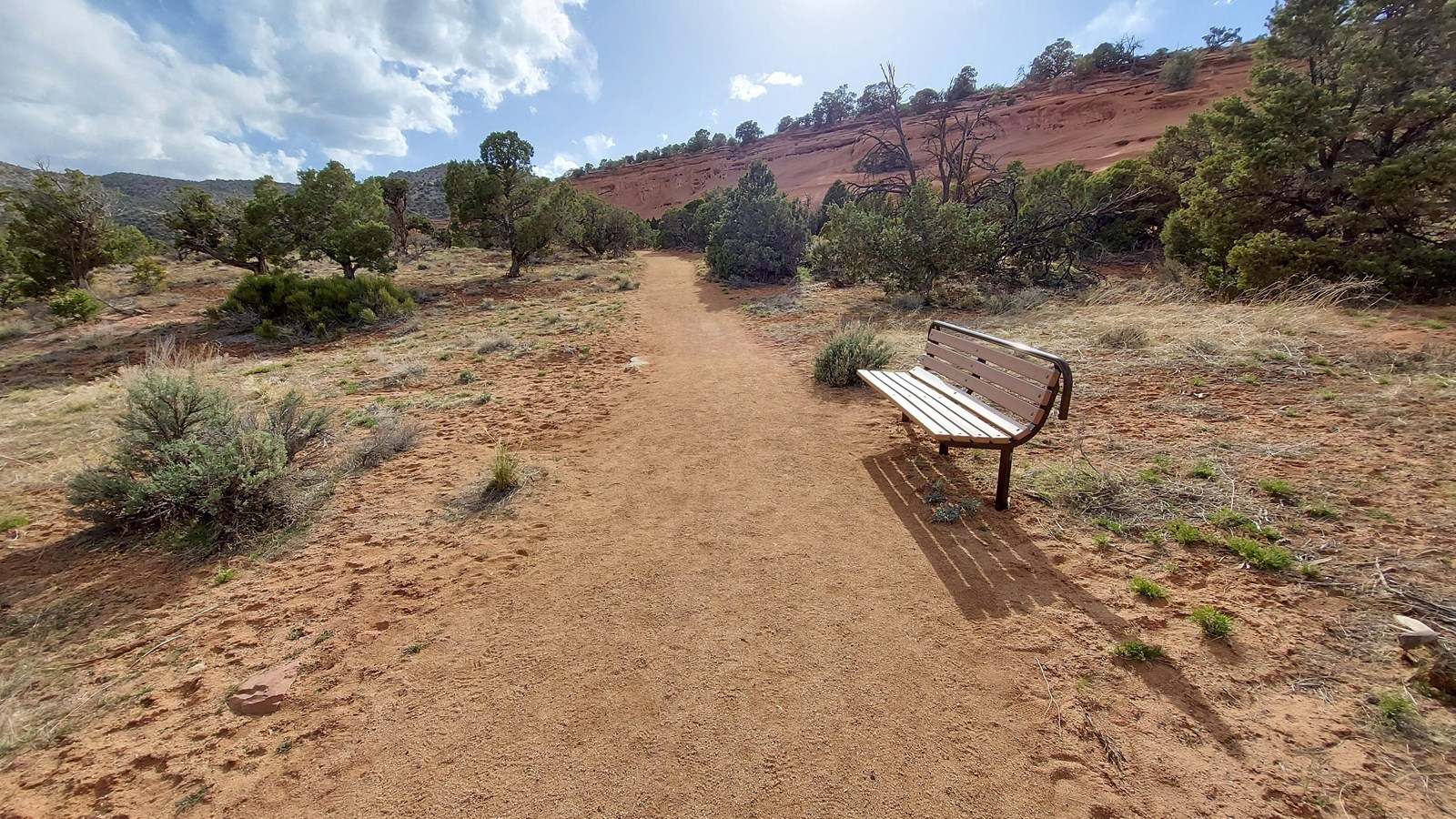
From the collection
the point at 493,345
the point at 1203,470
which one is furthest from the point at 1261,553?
the point at 493,345

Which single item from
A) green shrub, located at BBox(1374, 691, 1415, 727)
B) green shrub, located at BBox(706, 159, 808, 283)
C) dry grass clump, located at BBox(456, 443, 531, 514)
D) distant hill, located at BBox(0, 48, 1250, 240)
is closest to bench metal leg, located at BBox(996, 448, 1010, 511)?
green shrub, located at BBox(1374, 691, 1415, 727)

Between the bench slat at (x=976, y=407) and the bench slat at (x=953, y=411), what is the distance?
16 mm

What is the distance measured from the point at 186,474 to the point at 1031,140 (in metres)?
47.4

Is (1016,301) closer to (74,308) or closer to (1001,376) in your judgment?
(1001,376)

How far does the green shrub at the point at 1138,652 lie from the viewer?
227 centimetres

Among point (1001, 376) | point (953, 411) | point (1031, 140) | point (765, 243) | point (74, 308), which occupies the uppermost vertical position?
point (1031, 140)

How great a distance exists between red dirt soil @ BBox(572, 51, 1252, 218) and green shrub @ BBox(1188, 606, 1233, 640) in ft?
73.7

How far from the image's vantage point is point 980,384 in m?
4.32

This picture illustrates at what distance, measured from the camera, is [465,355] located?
8.81 meters

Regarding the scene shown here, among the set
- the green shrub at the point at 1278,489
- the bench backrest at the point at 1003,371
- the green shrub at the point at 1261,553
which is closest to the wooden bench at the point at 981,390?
the bench backrest at the point at 1003,371

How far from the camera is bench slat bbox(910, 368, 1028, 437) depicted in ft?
11.6

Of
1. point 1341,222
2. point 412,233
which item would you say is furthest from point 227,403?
point 412,233

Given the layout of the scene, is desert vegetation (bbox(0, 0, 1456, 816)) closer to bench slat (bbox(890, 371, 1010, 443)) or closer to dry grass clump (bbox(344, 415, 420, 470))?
dry grass clump (bbox(344, 415, 420, 470))

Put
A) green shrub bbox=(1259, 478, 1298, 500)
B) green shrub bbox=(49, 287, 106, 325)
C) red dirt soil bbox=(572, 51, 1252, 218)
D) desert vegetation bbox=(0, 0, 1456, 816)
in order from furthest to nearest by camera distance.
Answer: red dirt soil bbox=(572, 51, 1252, 218)
green shrub bbox=(49, 287, 106, 325)
green shrub bbox=(1259, 478, 1298, 500)
desert vegetation bbox=(0, 0, 1456, 816)
